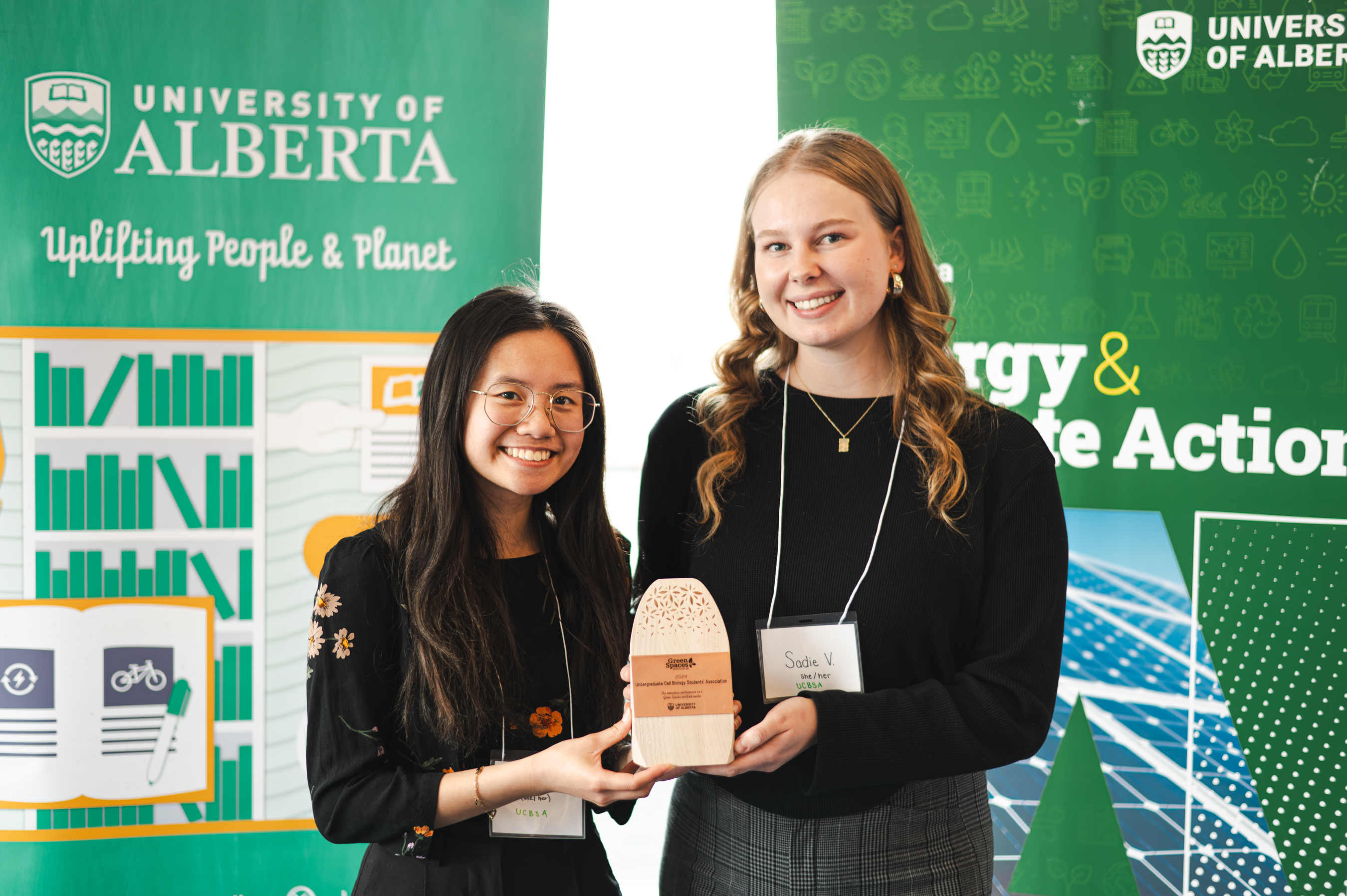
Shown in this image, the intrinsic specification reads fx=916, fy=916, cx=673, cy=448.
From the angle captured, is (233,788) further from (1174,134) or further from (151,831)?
(1174,134)

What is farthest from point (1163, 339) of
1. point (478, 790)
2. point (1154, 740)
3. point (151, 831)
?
point (151, 831)

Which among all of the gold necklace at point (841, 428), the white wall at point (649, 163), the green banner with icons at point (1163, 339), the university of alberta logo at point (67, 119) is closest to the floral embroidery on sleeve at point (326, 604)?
the gold necklace at point (841, 428)

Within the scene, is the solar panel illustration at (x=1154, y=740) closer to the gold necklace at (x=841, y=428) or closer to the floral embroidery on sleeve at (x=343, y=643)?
the gold necklace at (x=841, y=428)

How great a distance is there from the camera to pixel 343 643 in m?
1.33

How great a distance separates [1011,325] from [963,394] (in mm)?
1199

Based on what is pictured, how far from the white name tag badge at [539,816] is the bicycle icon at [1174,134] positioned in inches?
91.1

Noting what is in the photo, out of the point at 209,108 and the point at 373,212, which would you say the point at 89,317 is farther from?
the point at 373,212

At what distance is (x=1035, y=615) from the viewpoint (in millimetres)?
1450

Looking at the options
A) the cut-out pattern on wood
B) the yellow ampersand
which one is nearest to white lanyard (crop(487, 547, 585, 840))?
the cut-out pattern on wood

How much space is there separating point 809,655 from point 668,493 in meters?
0.38

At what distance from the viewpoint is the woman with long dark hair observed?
4.29ft

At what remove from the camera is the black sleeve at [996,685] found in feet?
4.43

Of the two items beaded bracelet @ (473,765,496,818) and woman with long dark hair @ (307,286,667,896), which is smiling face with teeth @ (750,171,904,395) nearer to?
woman with long dark hair @ (307,286,667,896)

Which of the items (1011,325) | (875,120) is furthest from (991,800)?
(875,120)
